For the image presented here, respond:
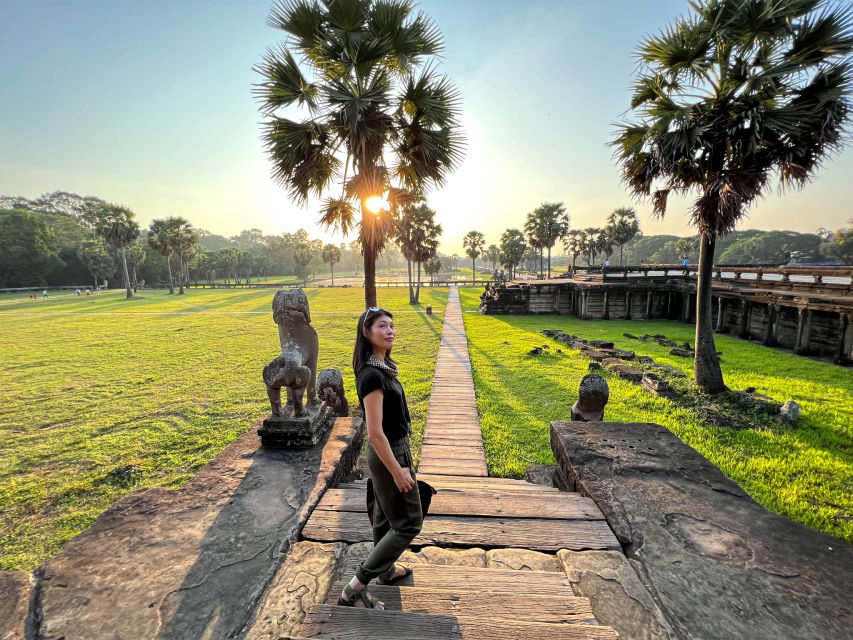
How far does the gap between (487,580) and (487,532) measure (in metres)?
0.57

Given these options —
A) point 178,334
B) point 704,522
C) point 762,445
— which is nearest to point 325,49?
point 704,522

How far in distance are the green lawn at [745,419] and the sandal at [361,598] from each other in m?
3.40

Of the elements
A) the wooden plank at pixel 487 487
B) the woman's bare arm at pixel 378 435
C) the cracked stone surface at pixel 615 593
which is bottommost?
the wooden plank at pixel 487 487

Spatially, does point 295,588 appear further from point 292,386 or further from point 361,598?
point 292,386

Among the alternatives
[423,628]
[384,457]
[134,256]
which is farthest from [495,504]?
[134,256]

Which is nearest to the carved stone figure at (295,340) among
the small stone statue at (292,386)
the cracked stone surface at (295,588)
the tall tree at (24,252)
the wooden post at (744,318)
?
the small stone statue at (292,386)

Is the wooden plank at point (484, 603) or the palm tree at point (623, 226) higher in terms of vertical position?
the palm tree at point (623, 226)

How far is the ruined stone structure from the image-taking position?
1132 centimetres

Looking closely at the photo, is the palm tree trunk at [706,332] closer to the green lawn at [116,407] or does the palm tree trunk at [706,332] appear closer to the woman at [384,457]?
the green lawn at [116,407]

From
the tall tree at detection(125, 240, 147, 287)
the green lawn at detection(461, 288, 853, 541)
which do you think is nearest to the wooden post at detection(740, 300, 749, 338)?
the green lawn at detection(461, 288, 853, 541)

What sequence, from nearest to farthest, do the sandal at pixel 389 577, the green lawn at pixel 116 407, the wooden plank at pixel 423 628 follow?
the wooden plank at pixel 423 628, the sandal at pixel 389 577, the green lawn at pixel 116 407

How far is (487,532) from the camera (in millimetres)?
2648

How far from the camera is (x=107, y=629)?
→ 1872 millimetres

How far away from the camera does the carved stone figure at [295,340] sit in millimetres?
3969
